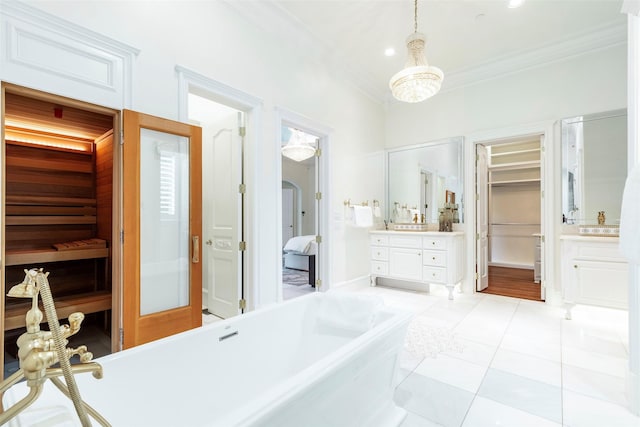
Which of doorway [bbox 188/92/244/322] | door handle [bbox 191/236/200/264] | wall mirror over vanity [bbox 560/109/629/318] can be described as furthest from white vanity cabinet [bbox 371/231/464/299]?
door handle [bbox 191/236/200/264]

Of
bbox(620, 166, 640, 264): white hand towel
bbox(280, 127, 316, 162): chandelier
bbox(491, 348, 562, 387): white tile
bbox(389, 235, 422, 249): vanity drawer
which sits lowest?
A: bbox(491, 348, 562, 387): white tile

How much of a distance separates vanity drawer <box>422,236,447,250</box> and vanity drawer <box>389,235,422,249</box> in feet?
0.24

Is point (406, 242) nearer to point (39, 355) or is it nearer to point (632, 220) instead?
point (632, 220)

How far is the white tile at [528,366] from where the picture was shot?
210cm

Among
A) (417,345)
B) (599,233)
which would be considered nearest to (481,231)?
(599,233)

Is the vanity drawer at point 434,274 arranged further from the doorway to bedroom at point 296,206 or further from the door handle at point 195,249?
the door handle at point 195,249

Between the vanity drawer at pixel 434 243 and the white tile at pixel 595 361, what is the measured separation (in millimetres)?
1739

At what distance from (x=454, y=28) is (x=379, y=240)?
2879 mm

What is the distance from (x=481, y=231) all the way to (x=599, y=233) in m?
1.30

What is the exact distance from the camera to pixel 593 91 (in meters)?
3.53

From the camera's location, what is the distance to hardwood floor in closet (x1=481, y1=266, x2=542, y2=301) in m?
4.30

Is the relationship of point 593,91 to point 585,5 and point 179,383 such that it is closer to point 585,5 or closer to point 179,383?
point 585,5

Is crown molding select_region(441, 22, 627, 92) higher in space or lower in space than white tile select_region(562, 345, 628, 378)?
higher

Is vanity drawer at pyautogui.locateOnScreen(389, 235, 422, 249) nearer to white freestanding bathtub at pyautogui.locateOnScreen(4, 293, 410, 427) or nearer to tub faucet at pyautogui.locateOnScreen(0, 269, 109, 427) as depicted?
white freestanding bathtub at pyautogui.locateOnScreen(4, 293, 410, 427)
